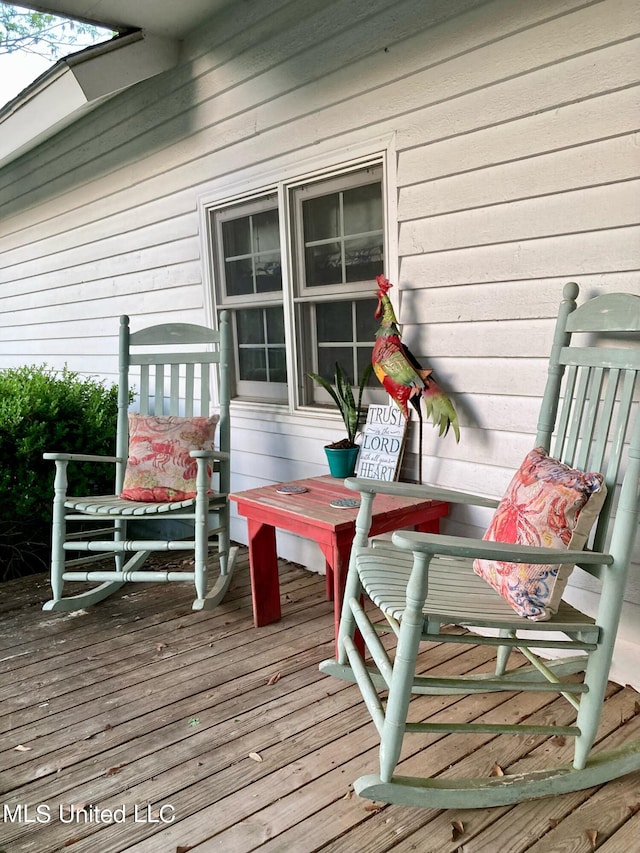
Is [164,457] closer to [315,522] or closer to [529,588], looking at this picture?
[315,522]

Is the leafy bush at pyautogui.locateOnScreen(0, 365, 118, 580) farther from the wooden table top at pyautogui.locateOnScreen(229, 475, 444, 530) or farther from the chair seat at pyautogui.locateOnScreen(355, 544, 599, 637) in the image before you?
the chair seat at pyautogui.locateOnScreen(355, 544, 599, 637)

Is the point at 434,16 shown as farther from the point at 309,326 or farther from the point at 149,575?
the point at 149,575

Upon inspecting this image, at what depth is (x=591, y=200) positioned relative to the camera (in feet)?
6.68

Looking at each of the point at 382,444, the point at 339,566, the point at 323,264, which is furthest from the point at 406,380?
the point at 323,264

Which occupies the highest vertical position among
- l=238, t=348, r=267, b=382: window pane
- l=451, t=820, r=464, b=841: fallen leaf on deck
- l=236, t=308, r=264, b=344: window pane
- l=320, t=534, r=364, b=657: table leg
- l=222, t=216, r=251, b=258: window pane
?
l=222, t=216, r=251, b=258: window pane

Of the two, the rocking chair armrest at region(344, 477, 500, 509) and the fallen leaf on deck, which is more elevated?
the rocking chair armrest at region(344, 477, 500, 509)

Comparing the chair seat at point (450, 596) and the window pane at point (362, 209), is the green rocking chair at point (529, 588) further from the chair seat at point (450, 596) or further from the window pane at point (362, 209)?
the window pane at point (362, 209)

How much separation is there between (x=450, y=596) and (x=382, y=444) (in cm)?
101

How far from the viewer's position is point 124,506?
287 cm

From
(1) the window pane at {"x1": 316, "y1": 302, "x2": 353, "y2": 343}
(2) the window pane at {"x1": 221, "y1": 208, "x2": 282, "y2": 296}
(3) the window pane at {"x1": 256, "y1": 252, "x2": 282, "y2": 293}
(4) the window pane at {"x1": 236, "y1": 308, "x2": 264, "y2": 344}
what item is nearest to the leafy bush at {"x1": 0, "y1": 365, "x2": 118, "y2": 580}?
(4) the window pane at {"x1": 236, "y1": 308, "x2": 264, "y2": 344}

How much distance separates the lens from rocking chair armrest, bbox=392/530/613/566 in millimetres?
1446

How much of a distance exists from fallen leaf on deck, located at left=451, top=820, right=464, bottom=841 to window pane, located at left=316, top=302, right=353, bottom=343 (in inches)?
78.4

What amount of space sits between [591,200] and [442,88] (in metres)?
0.74

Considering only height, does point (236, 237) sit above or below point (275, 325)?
above
